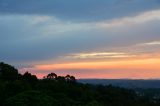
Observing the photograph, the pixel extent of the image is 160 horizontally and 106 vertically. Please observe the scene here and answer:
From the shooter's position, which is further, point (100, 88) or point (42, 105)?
point (100, 88)

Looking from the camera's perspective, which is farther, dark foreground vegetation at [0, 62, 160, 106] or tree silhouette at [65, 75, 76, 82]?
tree silhouette at [65, 75, 76, 82]

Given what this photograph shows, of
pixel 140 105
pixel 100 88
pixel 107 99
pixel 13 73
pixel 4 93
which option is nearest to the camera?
pixel 4 93

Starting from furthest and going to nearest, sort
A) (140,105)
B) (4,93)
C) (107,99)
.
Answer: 1. (107,99)
2. (140,105)
3. (4,93)

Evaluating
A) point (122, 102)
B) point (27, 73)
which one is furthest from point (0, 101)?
point (27, 73)

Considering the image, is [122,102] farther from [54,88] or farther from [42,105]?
[42,105]

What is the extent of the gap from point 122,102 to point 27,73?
21939mm

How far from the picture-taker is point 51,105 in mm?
60906

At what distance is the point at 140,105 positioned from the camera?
2931 inches

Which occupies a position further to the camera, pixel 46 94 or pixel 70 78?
pixel 70 78

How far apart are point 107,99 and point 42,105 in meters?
21.9

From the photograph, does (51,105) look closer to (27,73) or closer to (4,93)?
(4,93)

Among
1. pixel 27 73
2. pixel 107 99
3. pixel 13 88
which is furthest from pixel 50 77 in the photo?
pixel 13 88

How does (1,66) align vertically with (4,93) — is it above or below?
above

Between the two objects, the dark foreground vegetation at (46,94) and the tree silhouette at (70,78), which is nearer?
the dark foreground vegetation at (46,94)
